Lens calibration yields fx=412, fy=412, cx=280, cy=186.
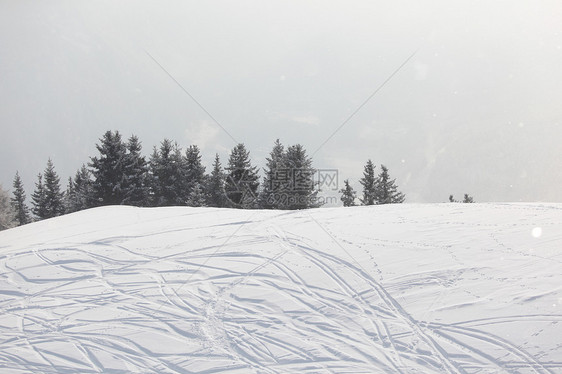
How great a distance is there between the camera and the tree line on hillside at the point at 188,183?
127ft

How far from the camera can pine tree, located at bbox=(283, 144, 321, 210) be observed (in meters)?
38.2

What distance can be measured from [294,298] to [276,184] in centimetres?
3200

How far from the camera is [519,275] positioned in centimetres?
822

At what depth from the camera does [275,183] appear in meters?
40.1

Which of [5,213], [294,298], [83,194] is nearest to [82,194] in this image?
[83,194]

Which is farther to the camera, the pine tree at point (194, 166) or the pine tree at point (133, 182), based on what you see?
the pine tree at point (194, 166)

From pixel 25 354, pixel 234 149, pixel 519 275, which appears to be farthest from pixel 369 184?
pixel 25 354

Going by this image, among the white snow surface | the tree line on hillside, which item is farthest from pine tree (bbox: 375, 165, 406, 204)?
the white snow surface

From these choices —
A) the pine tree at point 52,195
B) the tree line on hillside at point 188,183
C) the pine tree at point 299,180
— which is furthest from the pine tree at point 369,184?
the pine tree at point 52,195

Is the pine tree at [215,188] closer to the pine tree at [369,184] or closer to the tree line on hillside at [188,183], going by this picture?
the tree line on hillside at [188,183]

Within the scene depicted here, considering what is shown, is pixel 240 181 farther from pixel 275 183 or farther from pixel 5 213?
pixel 5 213

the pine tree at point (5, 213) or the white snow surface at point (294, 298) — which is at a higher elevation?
the pine tree at point (5, 213)

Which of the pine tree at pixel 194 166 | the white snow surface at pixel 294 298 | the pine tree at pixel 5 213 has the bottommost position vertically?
the white snow surface at pixel 294 298

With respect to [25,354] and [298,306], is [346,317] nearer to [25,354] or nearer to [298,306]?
[298,306]
